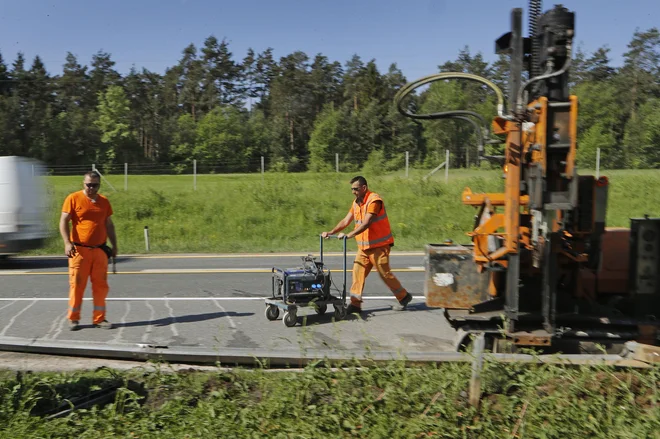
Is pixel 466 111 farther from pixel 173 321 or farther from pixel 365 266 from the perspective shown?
pixel 173 321

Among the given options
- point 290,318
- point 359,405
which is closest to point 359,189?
point 290,318

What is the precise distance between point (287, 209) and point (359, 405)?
19.7m

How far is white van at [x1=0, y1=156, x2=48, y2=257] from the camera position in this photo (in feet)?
46.0

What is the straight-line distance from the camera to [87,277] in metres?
7.95

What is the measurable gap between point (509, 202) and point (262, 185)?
21.4 m

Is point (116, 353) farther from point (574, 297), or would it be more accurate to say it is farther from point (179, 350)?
point (574, 297)

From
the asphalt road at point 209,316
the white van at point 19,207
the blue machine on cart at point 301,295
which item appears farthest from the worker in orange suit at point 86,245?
the white van at point 19,207

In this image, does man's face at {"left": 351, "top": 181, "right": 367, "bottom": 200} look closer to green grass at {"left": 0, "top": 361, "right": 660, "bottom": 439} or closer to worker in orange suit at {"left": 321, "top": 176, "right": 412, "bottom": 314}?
worker in orange suit at {"left": 321, "top": 176, "right": 412, "bottom": 314}

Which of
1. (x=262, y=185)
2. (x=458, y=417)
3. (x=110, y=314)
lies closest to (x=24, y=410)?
(x=458, y=417)

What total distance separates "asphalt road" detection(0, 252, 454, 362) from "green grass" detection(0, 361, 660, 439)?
65 cm

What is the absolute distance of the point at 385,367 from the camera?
18.2 ft

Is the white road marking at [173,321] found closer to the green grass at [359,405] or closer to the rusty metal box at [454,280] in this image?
the green grass at [359,405]

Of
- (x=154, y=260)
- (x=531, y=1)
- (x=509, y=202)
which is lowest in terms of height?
(x=154, y=260)

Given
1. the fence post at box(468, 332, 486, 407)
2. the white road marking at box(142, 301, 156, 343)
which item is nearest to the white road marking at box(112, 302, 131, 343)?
the white road marking at box(142, 301, 156, 343)
